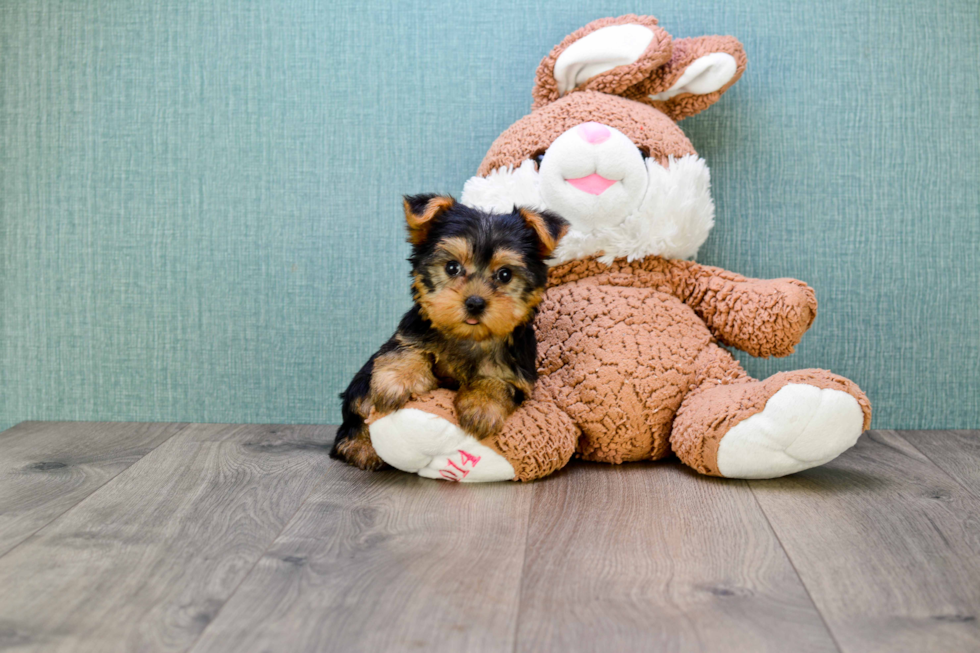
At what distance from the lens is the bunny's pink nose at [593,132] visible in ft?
5.75

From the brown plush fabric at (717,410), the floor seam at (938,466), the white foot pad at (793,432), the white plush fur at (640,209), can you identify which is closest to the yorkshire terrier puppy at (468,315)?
the white plush fur at (640,209)

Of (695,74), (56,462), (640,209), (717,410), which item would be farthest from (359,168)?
(717,410)

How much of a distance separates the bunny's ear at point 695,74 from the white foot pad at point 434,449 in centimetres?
101

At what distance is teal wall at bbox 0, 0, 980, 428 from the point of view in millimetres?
2164

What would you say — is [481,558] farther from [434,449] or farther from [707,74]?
[707,74]

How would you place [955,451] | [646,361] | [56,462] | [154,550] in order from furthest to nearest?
[955,451]
[56,462]
[646,361]
[154,550]

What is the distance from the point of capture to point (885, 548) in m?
1.31

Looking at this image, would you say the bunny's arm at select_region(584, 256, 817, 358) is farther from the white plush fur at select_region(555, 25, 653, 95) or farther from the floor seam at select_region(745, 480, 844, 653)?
the white plush fur at select_region(555, 25, 653, 95)

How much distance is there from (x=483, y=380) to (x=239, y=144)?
1.12 meters

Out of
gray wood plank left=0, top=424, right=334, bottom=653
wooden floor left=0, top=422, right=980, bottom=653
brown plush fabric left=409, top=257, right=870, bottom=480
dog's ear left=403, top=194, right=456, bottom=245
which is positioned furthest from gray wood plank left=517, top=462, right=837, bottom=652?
dog's ear left=403, top=194, right=456, bottom=245

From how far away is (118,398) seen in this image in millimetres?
2285

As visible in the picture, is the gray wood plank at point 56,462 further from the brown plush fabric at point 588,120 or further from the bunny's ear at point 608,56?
the bunny's ear at point 608,56

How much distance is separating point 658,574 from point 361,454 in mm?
821

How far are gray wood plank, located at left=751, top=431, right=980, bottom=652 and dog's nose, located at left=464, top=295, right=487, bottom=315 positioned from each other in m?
0.67
